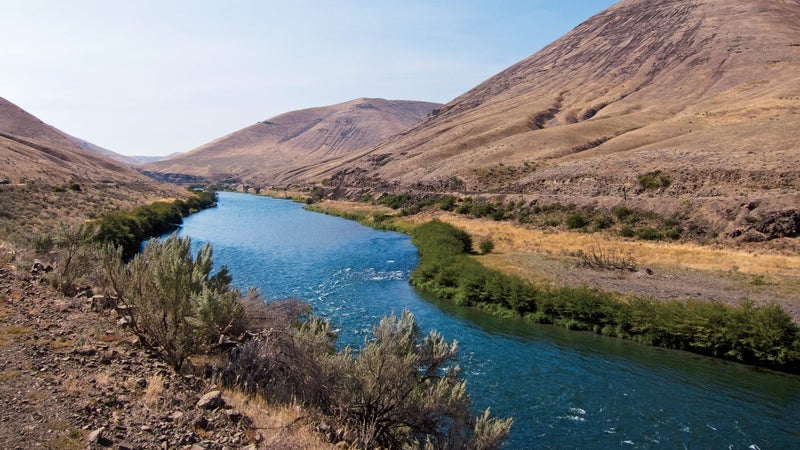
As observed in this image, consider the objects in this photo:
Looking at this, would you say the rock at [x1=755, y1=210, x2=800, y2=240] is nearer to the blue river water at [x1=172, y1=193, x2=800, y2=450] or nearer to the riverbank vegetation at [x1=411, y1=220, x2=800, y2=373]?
the riverbank vegetation at [x1=411, y1=220, x2=800, y2=373]

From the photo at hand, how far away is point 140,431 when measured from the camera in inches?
332

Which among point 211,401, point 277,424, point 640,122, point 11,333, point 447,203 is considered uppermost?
point 640,122

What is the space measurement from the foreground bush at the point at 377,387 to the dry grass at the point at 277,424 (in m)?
0.51

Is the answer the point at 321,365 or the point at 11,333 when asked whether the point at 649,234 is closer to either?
the point at 321,365

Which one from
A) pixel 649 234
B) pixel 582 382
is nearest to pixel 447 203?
pixel 649 234

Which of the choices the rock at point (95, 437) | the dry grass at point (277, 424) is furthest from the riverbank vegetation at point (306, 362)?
the rock at point (95, 437)

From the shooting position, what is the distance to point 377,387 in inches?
423

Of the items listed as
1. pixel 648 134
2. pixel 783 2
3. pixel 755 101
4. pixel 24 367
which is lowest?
pixel 24 367

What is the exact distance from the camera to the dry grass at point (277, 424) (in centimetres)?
927

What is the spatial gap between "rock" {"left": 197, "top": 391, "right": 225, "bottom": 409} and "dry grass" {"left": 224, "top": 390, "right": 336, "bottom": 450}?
1.28 feet

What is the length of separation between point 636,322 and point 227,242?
43110mm

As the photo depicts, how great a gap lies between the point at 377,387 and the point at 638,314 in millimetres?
18752

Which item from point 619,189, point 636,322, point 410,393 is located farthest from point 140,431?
point 619,189

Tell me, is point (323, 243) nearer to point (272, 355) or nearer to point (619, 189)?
point (619, 189)
